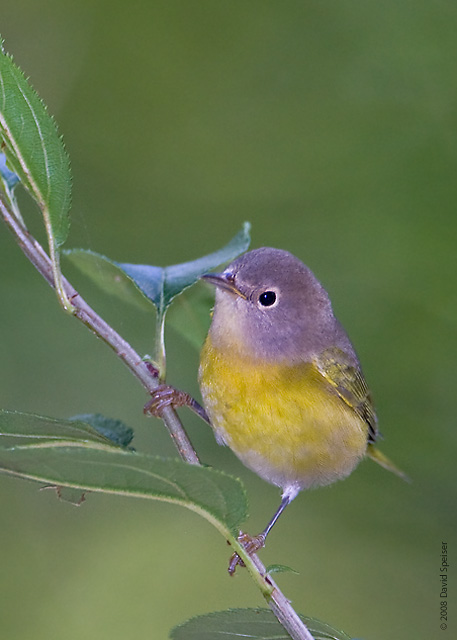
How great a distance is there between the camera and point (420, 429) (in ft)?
16.3

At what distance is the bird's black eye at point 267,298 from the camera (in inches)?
117

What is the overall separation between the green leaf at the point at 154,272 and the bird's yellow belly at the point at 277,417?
1.46ft

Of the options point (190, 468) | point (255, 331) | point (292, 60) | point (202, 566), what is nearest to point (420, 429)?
point (202, 566)

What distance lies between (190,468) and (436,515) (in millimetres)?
3980

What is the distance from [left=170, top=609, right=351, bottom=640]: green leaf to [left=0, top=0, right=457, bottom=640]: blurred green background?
2952mm

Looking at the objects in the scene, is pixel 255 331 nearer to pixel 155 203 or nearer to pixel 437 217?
pixel 437 217

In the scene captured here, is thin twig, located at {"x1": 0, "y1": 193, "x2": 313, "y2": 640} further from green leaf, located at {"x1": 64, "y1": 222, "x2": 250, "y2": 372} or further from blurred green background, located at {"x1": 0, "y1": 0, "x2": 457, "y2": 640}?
blurred green background, located at {"x1": 0, "y1": 0, "x2": 457, "y2": 640}

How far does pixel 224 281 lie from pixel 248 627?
1319 millimetres

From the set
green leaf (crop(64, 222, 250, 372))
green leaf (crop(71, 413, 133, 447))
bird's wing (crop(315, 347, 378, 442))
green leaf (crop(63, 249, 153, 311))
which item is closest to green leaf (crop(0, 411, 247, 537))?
green leaf (crop(71, 413, 133, 447))

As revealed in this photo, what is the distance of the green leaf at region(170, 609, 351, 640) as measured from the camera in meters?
1.90

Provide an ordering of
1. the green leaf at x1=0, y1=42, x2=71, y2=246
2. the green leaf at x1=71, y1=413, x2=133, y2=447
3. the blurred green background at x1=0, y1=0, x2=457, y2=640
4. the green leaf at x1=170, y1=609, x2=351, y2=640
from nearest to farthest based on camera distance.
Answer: the green leaf at x1=0, y1=42, x2=71, y2=246
the green leaf at x1=170, y1=609, x2=351, y2=640
the green leaf at x1=71, y1=413, x2=133, y2=447
the blurred green background at x1=0, y1=0, x2=457, y2=640
